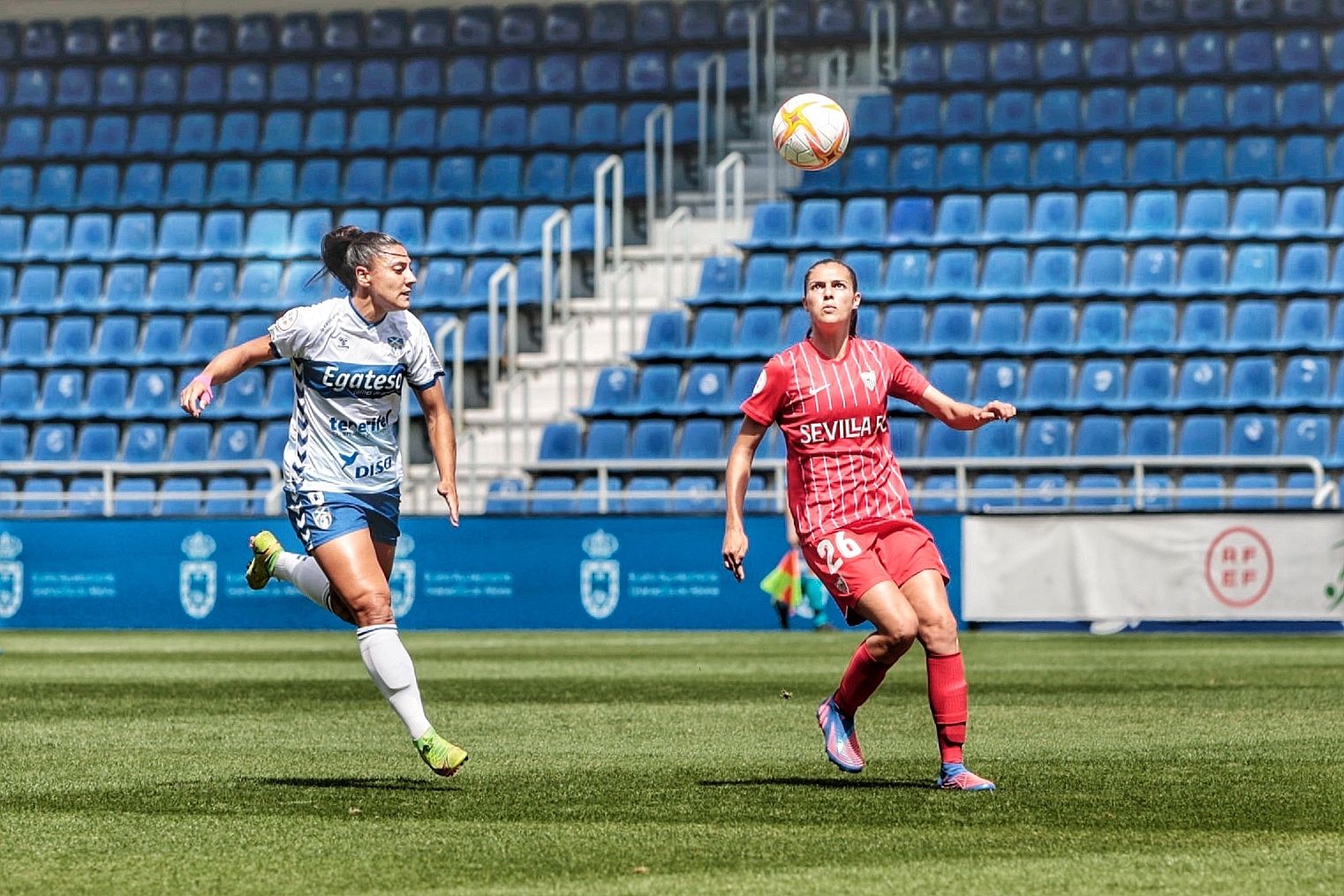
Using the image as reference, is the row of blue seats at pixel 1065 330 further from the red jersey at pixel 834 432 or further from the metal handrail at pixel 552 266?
the red jersey at pixel 834 432

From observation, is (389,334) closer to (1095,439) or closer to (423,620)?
(423,620)

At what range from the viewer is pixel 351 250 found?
332 inches

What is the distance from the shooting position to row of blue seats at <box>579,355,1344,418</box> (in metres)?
24.0

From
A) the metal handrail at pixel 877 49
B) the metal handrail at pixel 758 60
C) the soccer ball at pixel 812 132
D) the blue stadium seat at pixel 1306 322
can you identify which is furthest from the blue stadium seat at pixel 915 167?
the soccer ball at pixel 812 132

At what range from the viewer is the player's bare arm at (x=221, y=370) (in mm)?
7859

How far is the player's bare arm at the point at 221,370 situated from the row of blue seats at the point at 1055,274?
1719 cm

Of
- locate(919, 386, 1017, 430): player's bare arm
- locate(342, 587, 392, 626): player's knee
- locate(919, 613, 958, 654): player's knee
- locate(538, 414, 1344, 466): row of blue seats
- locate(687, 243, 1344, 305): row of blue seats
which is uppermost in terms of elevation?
locate(687, 243, 1344, 305): row of blue seats

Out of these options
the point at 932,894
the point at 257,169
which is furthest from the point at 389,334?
the point at 257,169

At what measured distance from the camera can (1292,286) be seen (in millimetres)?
24953

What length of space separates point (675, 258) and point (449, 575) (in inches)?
303

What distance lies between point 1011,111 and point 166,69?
42.9 ft

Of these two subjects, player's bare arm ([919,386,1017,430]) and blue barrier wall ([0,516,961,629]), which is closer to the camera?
player's bare arm ([919,386,1017,430])

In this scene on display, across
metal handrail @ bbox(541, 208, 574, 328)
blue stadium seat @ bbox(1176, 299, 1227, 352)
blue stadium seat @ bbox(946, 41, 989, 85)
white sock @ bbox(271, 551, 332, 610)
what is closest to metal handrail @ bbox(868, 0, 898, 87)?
blue stadium seat @ bbox(946, 41, 989, 85)

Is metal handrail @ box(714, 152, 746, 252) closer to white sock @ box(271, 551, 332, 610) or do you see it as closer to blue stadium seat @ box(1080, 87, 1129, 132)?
blue stadium seat @ box(1080, 87, 1129, 132)
